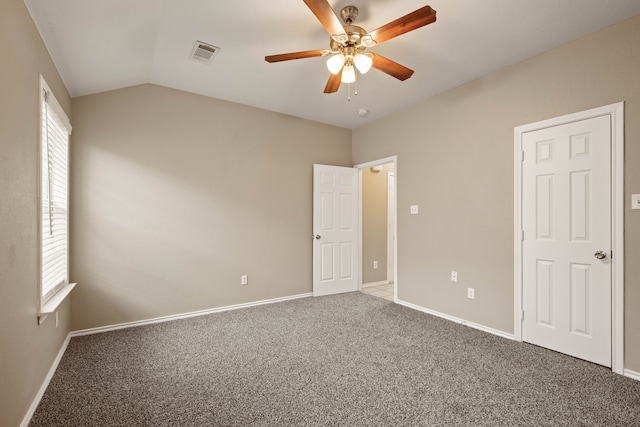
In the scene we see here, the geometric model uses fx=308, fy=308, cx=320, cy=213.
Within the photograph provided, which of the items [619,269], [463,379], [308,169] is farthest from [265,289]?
[619,269]

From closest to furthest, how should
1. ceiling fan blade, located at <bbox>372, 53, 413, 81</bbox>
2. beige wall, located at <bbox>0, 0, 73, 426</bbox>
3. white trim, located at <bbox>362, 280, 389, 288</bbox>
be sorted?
beige wall, located at <bbox>0, 0, 73, 426</bbox> → ceiling fan blade, located at <bbox>372, 53, 413, 81</bbox> → white trim, located at <bbox>362, 280, 389, 288</bbox>

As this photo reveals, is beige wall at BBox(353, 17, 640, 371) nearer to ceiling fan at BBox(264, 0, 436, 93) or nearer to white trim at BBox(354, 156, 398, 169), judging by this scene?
white trim at BBox(354, 156, 398, 169)

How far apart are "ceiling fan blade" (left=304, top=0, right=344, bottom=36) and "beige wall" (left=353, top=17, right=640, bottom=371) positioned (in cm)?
204

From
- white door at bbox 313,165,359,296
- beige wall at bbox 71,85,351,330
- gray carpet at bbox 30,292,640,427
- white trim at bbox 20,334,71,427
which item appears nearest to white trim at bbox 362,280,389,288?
white door at bbox 313,165,359,296

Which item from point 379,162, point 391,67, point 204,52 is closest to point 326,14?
point 391,67

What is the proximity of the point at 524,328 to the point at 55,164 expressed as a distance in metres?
4.44

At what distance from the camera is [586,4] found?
2145 millimetres

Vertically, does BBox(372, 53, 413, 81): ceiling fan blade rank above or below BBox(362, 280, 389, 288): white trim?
above

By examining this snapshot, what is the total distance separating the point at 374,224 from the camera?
535 centimetres

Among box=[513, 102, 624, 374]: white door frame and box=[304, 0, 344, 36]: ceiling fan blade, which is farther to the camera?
box=[513, 102, 624, 374]: white door frame

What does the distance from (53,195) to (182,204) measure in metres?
1.25

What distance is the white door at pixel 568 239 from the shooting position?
246cm

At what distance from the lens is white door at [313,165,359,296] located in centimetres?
462

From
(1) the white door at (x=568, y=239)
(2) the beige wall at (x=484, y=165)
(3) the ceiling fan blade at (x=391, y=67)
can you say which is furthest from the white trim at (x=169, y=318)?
(3) the ceiling fan blade at (x=391, y=67)
